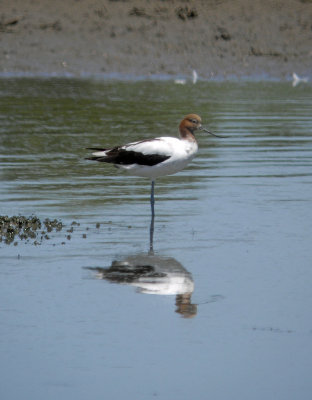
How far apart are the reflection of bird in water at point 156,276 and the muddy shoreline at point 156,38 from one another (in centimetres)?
2103

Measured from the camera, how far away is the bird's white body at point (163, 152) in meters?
11.7

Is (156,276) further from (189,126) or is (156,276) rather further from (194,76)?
(194,76)

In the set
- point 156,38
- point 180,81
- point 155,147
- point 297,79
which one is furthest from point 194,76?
point 155,147

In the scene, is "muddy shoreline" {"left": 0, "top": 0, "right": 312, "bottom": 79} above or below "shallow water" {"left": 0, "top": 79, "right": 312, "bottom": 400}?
above

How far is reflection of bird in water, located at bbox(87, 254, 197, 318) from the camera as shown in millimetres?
8008

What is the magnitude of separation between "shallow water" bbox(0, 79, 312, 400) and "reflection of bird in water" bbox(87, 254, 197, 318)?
18mm

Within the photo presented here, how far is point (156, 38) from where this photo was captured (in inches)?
1252

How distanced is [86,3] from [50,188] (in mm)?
21360

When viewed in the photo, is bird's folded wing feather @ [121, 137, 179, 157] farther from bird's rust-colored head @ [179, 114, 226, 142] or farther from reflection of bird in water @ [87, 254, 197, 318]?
reflection of bird in water @ [87, 254, 197, 318]

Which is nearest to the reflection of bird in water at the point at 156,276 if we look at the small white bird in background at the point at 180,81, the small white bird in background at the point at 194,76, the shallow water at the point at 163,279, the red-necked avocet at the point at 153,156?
the shallow water at the point at 163,279

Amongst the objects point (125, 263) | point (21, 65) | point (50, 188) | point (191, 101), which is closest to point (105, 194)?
point (50, 188)

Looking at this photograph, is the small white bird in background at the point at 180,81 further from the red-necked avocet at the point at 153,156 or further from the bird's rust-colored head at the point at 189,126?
the red-necked avocet at the point at 153,156

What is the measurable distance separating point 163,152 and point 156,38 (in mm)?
20672

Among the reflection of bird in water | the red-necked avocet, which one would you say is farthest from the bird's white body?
the reflection of bird in water
